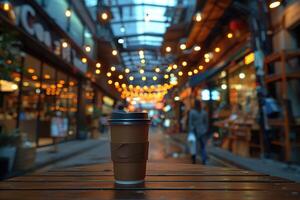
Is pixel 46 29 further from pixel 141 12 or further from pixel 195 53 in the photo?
pixel 195 53

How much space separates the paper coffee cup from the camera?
1.72 m

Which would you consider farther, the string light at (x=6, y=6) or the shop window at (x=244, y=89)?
the shop window at (x=244, y=89)

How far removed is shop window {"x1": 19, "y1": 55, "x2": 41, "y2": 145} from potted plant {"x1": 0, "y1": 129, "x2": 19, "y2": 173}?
4471 mm

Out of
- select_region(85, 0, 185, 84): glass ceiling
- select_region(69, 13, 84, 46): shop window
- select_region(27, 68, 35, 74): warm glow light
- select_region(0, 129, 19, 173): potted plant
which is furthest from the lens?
select_region(69, 13, 84, 46): shop window

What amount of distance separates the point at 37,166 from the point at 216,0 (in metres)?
8.46

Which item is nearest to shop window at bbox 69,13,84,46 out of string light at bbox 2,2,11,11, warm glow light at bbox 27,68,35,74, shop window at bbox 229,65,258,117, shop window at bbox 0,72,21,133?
warm glow light at bbox 27,68,35,74

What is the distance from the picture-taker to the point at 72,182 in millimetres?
1938

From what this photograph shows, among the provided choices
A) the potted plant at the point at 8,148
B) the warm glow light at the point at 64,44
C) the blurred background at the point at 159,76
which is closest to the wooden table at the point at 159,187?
the blurred background at the point at 159,76

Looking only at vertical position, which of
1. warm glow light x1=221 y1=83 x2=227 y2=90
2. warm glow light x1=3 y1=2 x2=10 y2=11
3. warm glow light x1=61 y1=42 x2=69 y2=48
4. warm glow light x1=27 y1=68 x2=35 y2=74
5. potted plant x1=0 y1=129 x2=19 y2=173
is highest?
warm glow light x1=61 y1=42 x2=69 y2=48

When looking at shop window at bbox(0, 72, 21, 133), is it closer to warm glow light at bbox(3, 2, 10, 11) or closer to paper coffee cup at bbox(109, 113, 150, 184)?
warm glow light at bbox(3, 2, 10, 11)

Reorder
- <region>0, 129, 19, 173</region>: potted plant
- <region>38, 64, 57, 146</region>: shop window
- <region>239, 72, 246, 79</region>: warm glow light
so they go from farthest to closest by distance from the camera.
Result: <region>38, 64, 57, 146</region>: shop window < <region>239, 72, 246, 79</region>: warm glow light < <region>0, 129, 19, 173</region>: potted plant

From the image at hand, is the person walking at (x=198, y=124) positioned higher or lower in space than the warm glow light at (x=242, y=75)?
lower

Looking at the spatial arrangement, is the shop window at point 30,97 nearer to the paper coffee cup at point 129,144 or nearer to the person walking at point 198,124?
the person walking at point 198,124

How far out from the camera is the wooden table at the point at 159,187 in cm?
153
